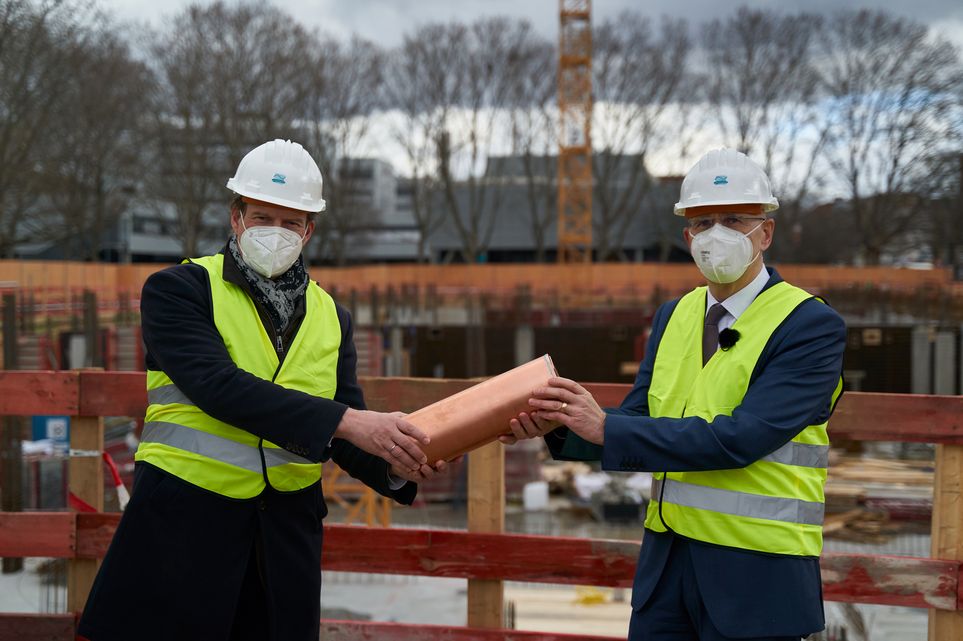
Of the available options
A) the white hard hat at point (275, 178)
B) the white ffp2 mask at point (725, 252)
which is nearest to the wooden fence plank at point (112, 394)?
the white hard hat at point (275, 178)

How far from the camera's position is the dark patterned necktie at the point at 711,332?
106 inches

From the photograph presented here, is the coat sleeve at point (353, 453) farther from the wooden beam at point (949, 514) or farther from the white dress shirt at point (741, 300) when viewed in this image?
the wooden beam at point (949, 514)

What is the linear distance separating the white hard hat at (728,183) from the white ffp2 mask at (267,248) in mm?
1207

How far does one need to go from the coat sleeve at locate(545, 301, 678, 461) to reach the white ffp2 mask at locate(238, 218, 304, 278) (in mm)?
1009

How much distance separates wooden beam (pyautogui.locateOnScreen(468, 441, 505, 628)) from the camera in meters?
3.61

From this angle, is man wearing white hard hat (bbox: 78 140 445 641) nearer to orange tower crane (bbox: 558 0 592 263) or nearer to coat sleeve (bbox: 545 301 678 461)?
coat sleeve (bbox: 545 301 678 461)

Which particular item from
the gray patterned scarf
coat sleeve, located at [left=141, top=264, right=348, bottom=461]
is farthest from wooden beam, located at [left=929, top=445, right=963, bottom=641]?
the gray patterned scarf

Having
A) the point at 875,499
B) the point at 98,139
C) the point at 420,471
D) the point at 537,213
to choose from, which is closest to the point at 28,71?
the point at 98,139

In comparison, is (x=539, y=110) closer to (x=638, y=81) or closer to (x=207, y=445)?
(x=638, y=81)

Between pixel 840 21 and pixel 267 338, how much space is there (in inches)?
2134

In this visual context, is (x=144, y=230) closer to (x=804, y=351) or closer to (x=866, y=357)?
(x=866, y=357)

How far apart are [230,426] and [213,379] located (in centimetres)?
20

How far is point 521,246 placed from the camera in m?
64.8

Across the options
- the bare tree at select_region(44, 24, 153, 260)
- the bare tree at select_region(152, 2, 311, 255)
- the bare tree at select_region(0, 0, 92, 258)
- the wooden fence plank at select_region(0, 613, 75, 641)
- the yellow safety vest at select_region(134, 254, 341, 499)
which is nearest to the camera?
the yellow safety vest at select_region(134, 254, 341, 499)
